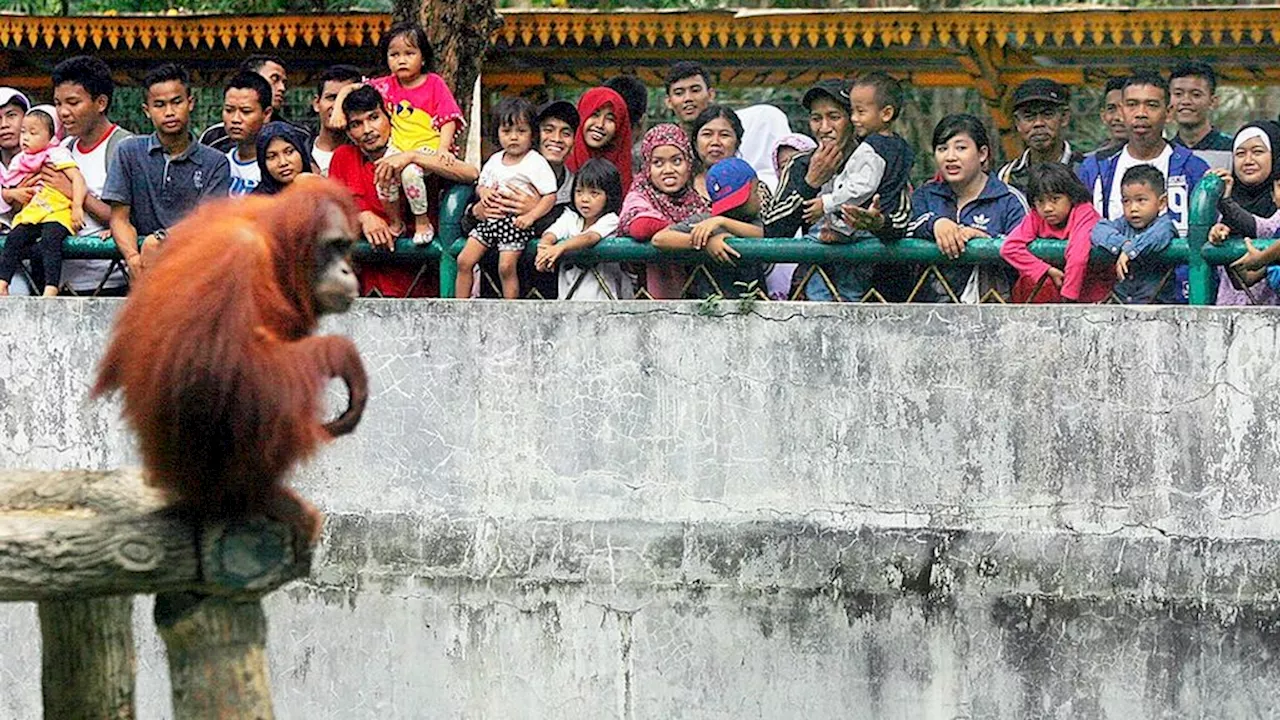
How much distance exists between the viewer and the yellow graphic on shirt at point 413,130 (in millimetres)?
7930

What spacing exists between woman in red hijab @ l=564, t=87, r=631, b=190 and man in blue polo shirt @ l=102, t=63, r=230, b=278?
1.32 m

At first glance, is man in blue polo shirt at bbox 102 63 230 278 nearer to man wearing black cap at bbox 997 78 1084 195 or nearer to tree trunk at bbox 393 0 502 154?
tree trunk at bbox 393 0 502 154

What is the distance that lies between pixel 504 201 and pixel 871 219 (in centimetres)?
131

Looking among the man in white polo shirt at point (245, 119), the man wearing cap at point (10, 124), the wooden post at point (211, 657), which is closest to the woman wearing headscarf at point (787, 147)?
the man in white polo shirt at point (245, 119)

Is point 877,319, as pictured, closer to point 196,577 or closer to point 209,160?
point 209,160

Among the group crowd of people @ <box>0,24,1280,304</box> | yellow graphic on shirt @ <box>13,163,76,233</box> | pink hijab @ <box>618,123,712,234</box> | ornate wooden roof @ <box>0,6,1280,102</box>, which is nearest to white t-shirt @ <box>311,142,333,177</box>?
crowd of people @ <box>0,24,1280,304</box>

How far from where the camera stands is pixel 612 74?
10188 millimetres

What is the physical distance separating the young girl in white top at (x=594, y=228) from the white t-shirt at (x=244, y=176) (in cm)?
125

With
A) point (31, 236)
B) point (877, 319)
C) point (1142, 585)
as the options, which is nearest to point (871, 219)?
point (877, 319)

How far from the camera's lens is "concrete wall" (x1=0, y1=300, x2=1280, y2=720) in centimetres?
692

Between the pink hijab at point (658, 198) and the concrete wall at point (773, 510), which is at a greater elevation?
the pink hijab at point (658, 198)

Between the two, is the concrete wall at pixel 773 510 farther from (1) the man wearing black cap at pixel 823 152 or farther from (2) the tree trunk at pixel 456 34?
(2) the tree trunk at pixel 456 34

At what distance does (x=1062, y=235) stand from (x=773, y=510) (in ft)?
4.36

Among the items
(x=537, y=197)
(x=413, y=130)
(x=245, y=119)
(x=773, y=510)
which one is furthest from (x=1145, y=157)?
(x=245, y=119)
